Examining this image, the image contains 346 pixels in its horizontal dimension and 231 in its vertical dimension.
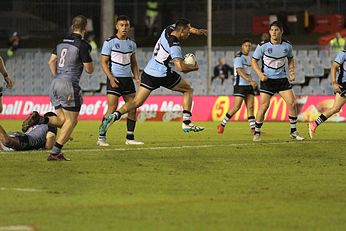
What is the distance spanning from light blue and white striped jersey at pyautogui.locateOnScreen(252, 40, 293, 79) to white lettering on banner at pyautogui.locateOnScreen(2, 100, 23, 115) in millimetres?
18116

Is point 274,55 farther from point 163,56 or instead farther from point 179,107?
Result: point 179,107

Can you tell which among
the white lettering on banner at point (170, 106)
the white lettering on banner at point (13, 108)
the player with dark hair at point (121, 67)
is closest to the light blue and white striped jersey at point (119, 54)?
the player with dark hair at point (121, 67)

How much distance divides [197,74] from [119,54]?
22105 millimetres

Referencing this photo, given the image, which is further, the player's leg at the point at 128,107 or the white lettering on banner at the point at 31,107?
the white lettering on banner at the point at 31,107

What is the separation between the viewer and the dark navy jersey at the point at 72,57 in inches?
698

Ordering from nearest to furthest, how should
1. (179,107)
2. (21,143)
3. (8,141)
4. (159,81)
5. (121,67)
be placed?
(8,141)
(21,143)
(159,81)
(121,67)
(179,107)

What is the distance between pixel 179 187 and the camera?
1469 centimetres

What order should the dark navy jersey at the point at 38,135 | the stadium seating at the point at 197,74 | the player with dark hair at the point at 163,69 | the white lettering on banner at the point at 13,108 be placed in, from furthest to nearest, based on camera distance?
the stadium seating at the point at 197,74, the white lettering on banner at the point at 13,108, the player with dark hair at the point at 163,69, the dark navy jersey at the point at 38,135

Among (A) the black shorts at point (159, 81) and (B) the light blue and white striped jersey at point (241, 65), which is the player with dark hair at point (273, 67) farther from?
(B) the light blue and white striped jersey at point (241, 65)

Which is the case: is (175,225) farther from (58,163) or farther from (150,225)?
(58,163)

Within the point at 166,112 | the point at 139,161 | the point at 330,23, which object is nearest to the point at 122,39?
the point at 139,161

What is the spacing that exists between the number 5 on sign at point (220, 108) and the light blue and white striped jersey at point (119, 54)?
15.0m

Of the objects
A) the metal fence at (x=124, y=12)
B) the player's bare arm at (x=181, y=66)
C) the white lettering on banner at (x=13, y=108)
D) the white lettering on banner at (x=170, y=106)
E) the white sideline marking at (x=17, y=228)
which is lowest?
the white lettering on banner at (x=13, y=108)

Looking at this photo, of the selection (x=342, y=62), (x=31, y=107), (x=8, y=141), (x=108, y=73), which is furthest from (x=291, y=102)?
(x=31, y=107)
